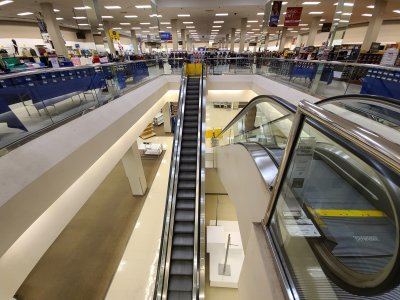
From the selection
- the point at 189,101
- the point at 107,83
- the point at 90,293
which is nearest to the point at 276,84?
the point at 189,101

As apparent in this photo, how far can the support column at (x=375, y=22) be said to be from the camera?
37.4 ft

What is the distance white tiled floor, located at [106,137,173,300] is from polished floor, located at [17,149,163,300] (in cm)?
25

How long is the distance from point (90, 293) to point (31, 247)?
4.08 metres

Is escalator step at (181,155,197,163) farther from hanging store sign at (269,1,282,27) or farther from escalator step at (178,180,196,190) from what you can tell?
hanging store sign at (269,1,282,27)

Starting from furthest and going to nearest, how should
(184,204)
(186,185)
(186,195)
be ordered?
(186,185) → (186,195) → (184,204)

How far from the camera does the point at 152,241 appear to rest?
757cm

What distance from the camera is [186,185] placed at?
21.8ft

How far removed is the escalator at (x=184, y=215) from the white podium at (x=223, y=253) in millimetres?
2166

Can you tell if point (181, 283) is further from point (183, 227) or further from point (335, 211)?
point (335, 211)

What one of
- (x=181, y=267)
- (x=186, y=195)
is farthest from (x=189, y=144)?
(x=181, y=267)

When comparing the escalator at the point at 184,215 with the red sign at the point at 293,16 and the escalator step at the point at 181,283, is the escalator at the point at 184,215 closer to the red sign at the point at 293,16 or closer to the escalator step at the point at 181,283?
the escalator step at the point at 181,283

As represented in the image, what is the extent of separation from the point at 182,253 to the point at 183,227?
66cm

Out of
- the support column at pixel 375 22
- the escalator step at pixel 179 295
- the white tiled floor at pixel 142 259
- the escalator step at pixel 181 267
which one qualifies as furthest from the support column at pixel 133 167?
the support column at pixel 375 22

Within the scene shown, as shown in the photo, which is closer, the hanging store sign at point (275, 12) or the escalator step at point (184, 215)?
the escalator step at point (184, 215)
